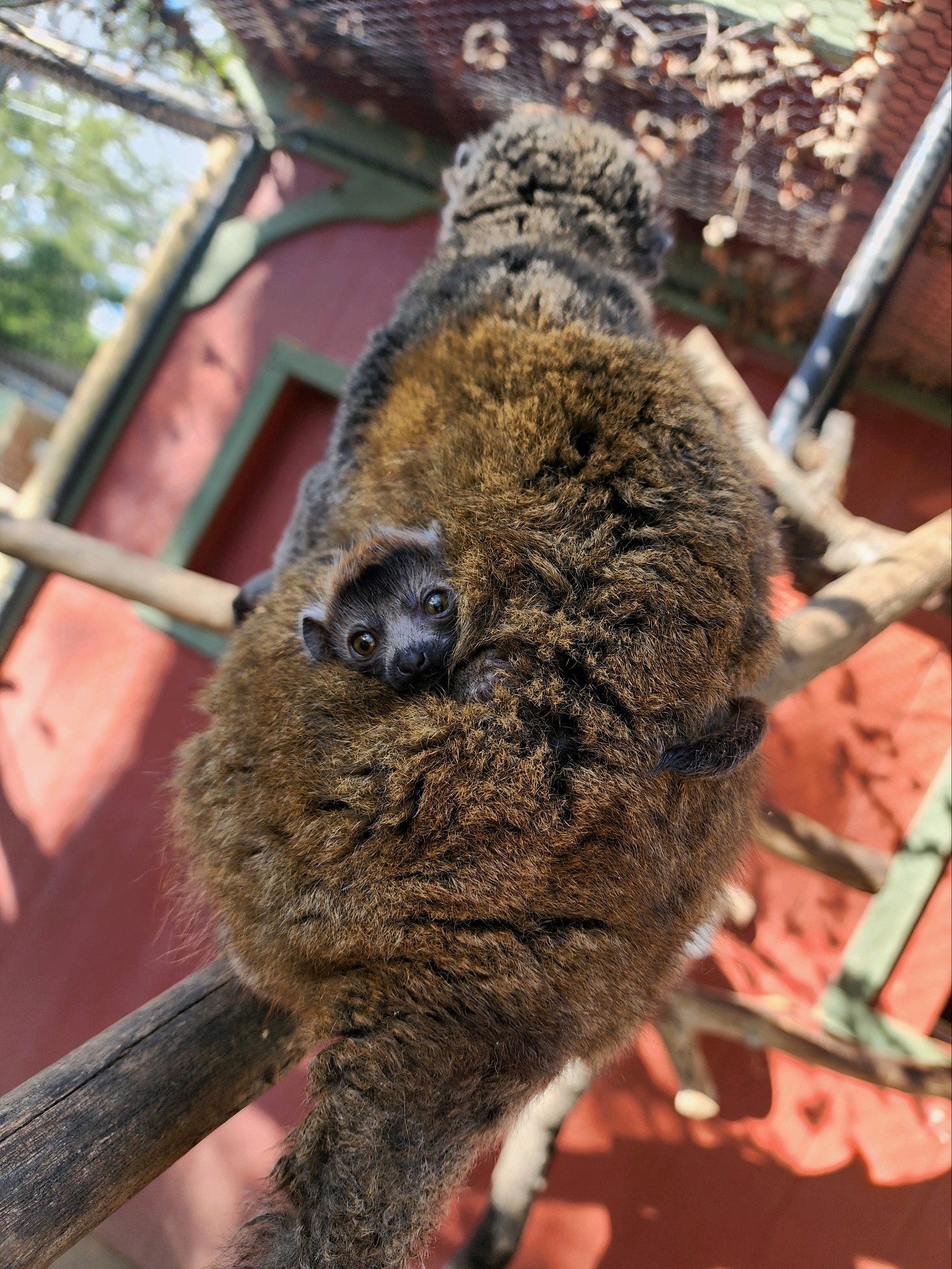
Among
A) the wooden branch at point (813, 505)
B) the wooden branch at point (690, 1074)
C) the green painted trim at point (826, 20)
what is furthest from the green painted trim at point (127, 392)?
the wooden branch at point (690, 1074)

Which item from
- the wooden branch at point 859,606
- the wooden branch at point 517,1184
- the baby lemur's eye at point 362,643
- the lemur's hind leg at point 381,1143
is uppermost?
the wooden branch at point 859,606

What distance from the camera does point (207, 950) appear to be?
159cm

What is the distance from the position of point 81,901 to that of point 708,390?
3.05 metres

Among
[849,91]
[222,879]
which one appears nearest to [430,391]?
[222,879]

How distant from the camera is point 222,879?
1.27 meters

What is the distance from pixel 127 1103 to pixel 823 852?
6.90 ft

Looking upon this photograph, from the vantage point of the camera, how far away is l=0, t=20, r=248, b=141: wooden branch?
8.66ft

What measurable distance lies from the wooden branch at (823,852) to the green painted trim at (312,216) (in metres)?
2.97

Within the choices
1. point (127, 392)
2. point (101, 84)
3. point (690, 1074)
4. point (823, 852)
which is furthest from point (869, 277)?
point (127, 392)

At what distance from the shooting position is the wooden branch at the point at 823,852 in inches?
102

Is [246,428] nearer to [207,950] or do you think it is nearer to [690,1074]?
[207,950]

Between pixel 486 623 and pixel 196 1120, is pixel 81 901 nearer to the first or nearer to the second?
pixel 196 1120

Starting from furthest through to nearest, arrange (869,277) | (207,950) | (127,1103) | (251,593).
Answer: (869,277) → (251,593) → (207,950) → (127,1103)

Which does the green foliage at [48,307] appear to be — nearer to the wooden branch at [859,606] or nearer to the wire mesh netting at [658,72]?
the wire mesh netting at [658,72]
